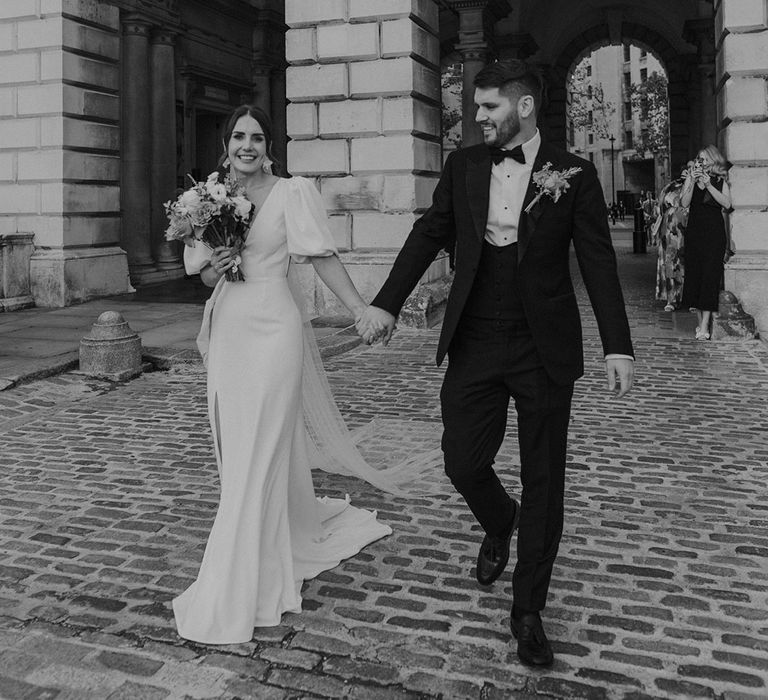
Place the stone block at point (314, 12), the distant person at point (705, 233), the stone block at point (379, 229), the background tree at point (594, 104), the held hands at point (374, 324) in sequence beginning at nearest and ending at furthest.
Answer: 1. the held hands at point (374, 324)
2. the distant person at point (705, 233)
3. the stone block at point (379, 229)
4. the stone block at point (314, 12)
5. the background tree at point (594, 104)

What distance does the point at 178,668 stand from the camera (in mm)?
3215

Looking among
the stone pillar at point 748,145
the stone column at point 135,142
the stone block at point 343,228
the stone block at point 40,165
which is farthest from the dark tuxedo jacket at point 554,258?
the stone column at point 135,142

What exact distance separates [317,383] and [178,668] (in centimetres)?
180

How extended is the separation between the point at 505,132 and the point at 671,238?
33.7 ft

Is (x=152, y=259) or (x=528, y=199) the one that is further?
(x=152, y=259)

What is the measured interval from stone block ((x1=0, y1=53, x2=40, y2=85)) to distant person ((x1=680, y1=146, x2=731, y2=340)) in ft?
32.2

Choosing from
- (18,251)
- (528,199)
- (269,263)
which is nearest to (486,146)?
(528,199)

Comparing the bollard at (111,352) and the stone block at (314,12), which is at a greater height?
the stone block at (314,12)

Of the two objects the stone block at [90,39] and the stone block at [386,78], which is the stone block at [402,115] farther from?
the stone block at [90,39]

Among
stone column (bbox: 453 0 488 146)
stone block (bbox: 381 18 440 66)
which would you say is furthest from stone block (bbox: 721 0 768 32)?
stone column (bbox: 453 0 488 146)

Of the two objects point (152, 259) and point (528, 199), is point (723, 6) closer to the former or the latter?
point (528, 199)

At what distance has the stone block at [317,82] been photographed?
1280cm

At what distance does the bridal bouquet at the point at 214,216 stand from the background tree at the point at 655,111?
192 ft

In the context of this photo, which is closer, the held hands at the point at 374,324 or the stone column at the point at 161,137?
the held hands at the point at 374,324
